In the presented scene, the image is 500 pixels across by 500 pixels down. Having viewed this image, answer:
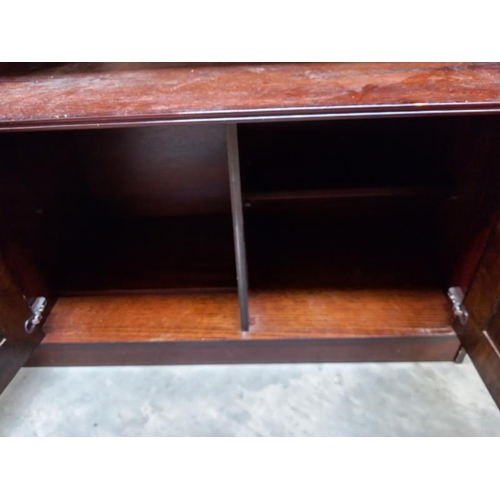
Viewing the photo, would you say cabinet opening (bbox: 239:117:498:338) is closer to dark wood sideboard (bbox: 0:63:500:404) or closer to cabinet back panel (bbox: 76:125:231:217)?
dark wood sideboard (bbox: 0:63:500:404)

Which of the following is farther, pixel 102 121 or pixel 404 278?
pixel 404 278

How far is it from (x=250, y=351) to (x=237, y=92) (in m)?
0.67

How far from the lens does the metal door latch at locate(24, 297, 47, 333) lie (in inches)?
39.6

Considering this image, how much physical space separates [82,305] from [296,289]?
62 centimetres

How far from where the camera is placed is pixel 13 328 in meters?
0.94

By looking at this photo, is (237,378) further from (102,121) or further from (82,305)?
(102,121)

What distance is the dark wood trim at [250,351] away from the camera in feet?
3.56

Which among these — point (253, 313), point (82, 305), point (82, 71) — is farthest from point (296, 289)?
point (82, 71)

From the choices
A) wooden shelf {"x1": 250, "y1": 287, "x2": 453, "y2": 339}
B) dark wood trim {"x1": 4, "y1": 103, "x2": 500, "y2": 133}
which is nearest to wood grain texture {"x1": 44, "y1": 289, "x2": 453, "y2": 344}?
wooden shelf {"x1": 250, "y1": 287, "x2": 453, "y2": 339}

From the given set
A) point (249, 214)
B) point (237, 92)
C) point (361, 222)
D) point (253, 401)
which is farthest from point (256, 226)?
point (237, 92)

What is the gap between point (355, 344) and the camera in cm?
109

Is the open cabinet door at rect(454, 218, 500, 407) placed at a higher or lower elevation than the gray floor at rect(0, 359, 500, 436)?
higher

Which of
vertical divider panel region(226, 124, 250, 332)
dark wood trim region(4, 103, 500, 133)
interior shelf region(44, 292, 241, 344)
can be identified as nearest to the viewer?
dark wood trim region(4, 103, 500, 133)

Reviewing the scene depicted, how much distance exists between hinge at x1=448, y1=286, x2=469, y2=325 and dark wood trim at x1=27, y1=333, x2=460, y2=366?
8 cm
